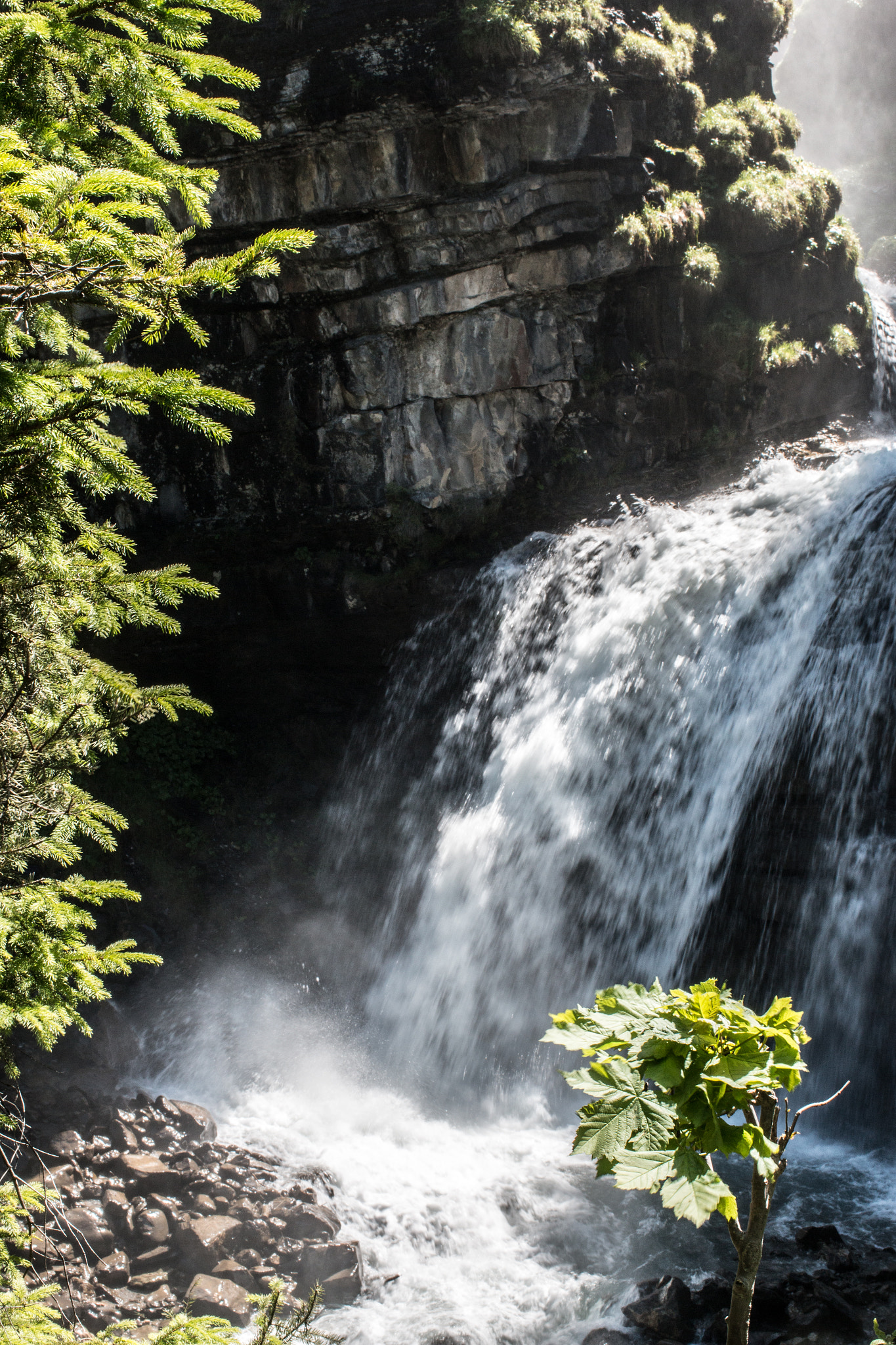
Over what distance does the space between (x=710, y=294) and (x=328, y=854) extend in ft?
30.0

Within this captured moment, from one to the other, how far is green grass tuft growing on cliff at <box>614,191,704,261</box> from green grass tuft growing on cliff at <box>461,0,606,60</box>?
203cm

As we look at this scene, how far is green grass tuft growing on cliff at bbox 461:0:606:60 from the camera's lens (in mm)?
9633

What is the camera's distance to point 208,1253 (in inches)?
235

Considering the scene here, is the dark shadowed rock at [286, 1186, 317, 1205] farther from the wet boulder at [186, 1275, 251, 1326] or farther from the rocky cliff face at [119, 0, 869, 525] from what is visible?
the rocky cliff face at [119, 0, 869, 525]

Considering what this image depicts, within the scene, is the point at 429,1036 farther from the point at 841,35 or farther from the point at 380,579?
the point at 841,35

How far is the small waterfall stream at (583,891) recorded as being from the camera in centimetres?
619

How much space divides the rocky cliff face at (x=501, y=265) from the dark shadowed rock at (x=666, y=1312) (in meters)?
9.07

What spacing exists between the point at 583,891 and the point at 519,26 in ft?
31.8

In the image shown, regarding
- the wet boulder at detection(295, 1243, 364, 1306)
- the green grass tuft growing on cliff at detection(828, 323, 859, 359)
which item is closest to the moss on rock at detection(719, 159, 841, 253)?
the green grass tuft growing on cliff at detection(828, 323, 859, 359)

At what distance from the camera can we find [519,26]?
9.65 m

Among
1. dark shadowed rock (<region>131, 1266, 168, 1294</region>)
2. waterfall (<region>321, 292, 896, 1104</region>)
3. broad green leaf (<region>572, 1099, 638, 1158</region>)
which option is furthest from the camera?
waterfall (<region>321, 292, 896, 1104</region>)

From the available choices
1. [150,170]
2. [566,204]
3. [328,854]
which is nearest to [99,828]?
[150,170]

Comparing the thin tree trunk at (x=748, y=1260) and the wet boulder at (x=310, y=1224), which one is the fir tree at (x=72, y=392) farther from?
the wet boulder at (x=310, y=1224)

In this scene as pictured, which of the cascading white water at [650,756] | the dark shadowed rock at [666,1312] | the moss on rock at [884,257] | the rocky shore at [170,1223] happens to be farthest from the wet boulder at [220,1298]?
the moss on rock at [884,257]
